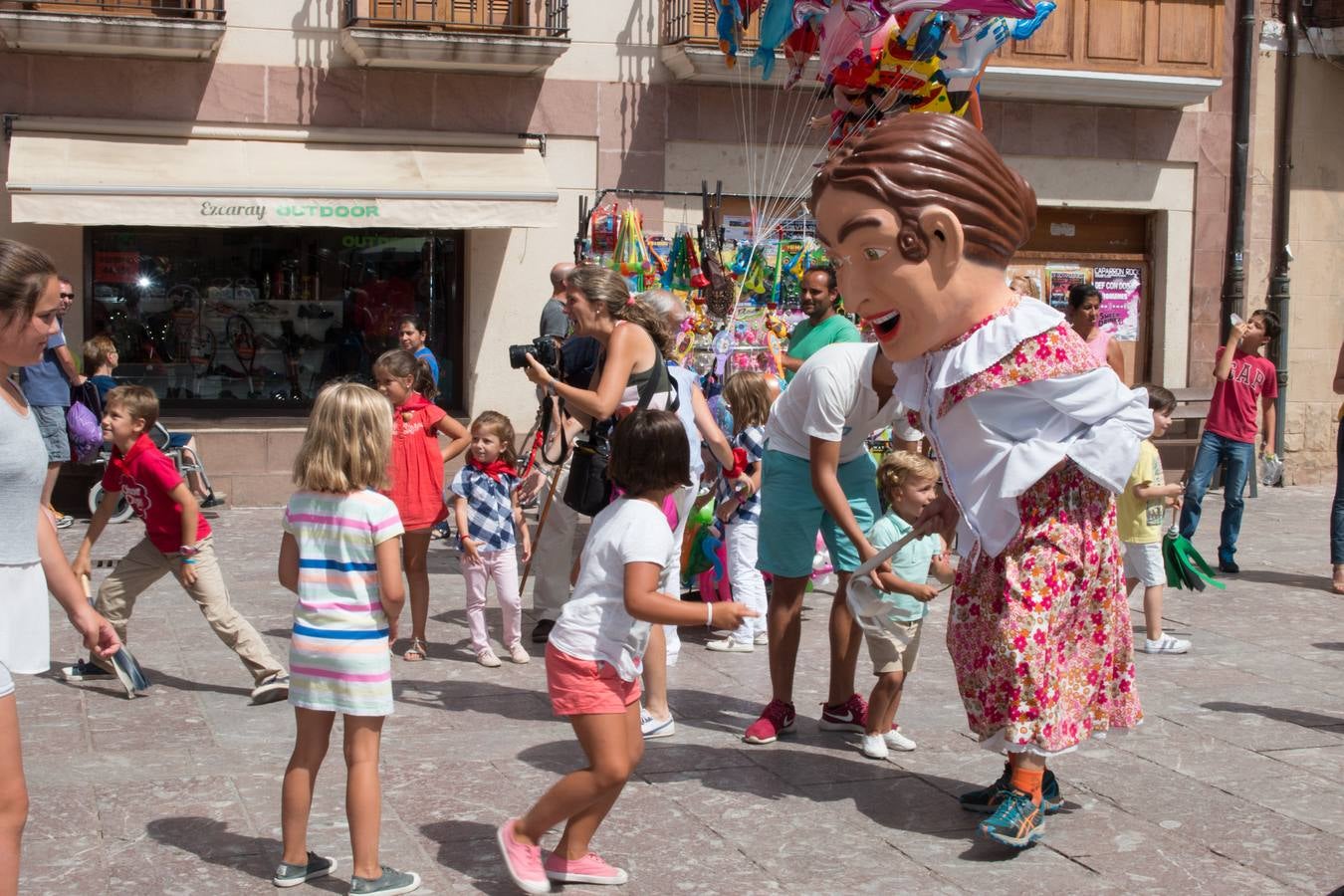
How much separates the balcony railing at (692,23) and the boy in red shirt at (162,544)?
8.00 metres

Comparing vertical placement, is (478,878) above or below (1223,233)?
below

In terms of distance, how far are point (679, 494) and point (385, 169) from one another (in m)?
7.30

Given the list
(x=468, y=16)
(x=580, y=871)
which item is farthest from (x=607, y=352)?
(x=468, y=16)

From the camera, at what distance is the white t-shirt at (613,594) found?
4305 mm

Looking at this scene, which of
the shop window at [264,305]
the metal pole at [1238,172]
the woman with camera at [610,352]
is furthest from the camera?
the metal pole at [1238,172]

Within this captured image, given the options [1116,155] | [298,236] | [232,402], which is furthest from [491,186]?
[1116,155]

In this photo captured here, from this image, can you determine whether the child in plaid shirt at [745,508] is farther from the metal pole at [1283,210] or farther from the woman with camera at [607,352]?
the metal pole at [1283,210]

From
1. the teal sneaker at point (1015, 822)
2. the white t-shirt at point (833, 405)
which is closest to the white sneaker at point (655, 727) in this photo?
the white t-shirt at point (833, 405)

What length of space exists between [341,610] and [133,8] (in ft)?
31.0

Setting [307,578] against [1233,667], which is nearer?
[307,578]

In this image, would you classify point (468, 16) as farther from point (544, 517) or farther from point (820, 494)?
point (820, 494)

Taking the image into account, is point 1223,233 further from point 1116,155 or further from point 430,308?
point 430,308

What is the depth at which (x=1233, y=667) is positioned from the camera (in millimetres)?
7262

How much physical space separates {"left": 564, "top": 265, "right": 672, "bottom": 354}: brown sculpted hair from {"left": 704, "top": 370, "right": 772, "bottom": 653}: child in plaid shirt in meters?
0.85
